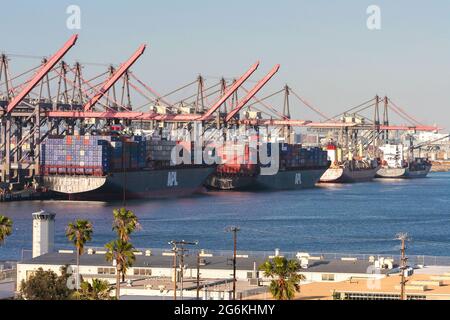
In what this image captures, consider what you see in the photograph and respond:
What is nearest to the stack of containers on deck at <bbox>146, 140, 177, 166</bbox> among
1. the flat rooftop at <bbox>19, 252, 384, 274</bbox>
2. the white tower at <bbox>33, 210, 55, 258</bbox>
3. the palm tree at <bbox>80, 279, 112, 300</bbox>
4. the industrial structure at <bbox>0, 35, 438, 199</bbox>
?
the industrial structure at <bbox>0, 35, 438, 199</bbox>

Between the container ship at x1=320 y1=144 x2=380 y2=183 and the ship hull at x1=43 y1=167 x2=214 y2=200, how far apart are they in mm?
50014

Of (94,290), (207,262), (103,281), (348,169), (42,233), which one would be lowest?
(207,262)

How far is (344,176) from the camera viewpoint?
586 ft

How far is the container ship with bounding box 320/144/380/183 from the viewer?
176625mm

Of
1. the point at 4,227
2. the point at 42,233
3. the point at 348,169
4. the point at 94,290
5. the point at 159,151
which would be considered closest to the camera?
the point at 94,290

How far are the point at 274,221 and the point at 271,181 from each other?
60.4 metres

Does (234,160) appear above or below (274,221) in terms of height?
above

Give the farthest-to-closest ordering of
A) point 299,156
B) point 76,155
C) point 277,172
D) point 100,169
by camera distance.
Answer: point 299,156 < point 277,172 < point 76,155 < point 100,169

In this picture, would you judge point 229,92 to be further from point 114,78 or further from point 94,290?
point 94,290

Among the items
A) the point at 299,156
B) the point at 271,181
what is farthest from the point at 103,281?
the point at 299,156

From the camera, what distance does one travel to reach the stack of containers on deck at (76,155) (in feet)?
365
